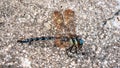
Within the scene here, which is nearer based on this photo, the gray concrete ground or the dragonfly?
the gray concrete ground

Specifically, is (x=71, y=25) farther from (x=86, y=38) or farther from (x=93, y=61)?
(x=93, y=61)

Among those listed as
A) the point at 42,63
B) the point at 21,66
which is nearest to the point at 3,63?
the point at 21,66

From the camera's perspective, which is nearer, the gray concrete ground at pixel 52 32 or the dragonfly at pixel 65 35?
the gray concrete ground at pixel 52 32
